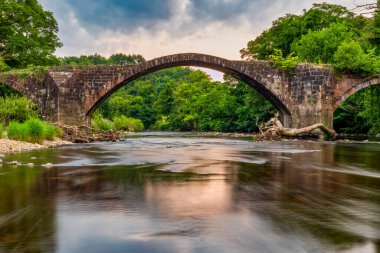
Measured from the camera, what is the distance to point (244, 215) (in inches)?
176

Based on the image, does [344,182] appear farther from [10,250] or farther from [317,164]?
[10,250]

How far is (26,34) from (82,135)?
13.4 m

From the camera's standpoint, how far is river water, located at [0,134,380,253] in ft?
11.4

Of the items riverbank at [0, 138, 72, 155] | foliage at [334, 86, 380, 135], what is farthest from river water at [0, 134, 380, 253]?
foliage at [334, 86, 380, 135]

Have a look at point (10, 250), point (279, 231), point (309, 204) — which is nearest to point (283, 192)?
point (309, 204)

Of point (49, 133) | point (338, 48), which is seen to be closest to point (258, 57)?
point (338, 48)

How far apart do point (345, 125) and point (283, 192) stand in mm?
30170

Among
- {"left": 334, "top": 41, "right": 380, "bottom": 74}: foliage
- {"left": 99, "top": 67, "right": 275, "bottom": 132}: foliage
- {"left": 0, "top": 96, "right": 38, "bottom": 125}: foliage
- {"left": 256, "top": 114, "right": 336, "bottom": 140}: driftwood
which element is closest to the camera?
{"left": 0, "top": 96, "right": 38, "bottom": 125}: foliage

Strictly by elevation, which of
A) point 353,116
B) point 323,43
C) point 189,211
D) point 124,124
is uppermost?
point 323,43

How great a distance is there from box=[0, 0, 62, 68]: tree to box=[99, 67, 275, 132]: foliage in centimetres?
1803

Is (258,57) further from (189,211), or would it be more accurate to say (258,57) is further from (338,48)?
(189,211)

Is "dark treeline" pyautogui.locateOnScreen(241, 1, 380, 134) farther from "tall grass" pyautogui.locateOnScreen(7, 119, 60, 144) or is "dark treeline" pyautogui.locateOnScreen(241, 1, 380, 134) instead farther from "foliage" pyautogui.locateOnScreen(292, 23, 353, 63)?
"tall grass" pyautogui.locateOnScreen(7, 119, 60, 144)

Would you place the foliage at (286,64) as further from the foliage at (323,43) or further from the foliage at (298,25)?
the foliage at (298,25)

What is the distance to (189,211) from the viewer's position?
15.3 ft
